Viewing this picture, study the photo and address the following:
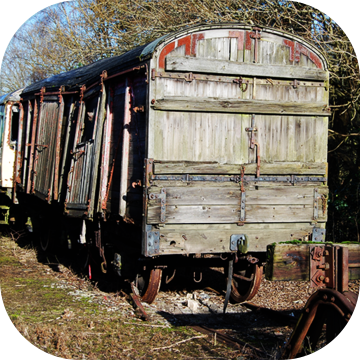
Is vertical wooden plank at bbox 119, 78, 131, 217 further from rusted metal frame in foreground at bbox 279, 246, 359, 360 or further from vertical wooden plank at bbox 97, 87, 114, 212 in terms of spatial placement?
rusted metal frame in foreground at bbox 279, 246, 359, 360

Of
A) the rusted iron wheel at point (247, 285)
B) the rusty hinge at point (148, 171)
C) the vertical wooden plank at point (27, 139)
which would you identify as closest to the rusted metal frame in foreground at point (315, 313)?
the rusty hinge at point (148, 171)

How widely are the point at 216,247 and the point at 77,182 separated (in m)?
3.14

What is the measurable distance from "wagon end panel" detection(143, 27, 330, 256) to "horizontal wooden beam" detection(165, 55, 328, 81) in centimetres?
1

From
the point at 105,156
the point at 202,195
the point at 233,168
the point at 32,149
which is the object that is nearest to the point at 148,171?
the point at 202,195

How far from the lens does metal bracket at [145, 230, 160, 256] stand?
5.99 metres

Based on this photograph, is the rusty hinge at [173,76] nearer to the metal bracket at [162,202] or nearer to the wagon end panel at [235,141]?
the wagon end panel at [235,141]

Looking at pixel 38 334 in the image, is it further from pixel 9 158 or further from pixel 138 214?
pixel 9 158

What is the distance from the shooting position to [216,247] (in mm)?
6250

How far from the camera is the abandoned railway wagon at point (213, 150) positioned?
6086 millimetres

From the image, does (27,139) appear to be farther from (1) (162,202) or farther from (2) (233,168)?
(2) (233,168)

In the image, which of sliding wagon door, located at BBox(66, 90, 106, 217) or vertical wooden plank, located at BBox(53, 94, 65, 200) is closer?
sliding wagon door, located at BBox(66, 90, 106, 217)

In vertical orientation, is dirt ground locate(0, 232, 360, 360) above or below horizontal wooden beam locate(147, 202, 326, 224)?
below

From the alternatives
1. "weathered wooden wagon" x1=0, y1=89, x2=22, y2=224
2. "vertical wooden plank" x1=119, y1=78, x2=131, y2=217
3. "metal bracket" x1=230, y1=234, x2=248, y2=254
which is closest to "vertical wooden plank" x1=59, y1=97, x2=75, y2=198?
"vertical wooden plank" x1=119, y1=78, x2=131, y2=217

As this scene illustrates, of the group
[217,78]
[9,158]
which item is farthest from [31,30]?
[217,78]
